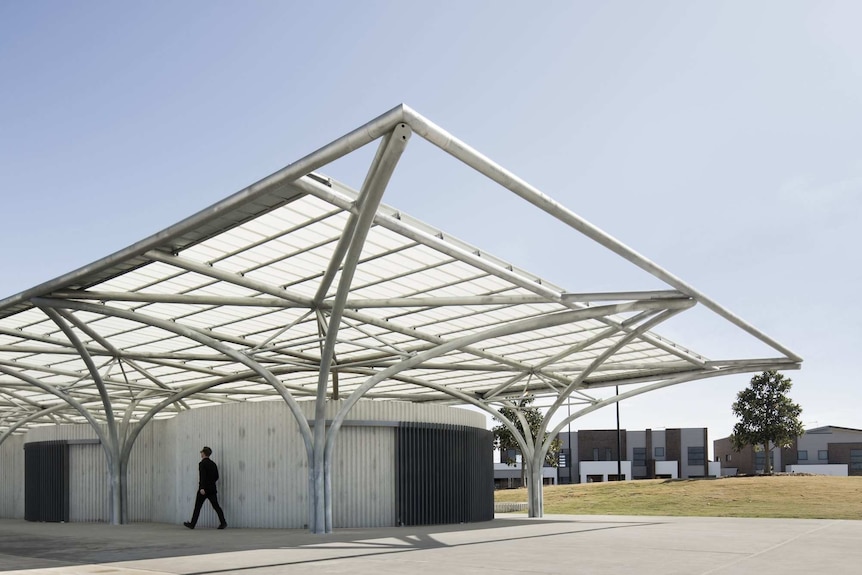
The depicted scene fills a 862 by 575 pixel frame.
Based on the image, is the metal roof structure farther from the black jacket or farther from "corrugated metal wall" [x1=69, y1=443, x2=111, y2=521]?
the black jacket

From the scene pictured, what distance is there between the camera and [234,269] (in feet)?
80.8

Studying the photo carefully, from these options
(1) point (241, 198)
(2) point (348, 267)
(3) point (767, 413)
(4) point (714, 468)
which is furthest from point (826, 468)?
(1) point (241, 198)

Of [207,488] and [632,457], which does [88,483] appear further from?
[632,457]

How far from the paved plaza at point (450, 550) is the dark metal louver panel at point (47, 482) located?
418 inches

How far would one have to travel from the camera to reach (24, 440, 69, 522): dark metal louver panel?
3800cm

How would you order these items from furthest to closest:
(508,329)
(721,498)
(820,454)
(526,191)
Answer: (820,454), (721,498), (508,329), (526,191)

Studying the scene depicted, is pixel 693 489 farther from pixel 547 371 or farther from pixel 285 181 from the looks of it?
pixel 285 181

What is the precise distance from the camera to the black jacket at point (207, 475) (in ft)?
94.6

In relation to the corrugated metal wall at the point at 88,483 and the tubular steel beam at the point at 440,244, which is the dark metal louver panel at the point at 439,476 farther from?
the corrugated metal wall at the point at 88,483

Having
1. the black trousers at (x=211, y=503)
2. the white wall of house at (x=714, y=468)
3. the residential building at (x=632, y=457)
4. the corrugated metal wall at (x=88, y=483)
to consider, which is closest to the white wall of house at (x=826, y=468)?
the residential building at (x=632, y=457)

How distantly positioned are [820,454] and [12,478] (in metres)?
105

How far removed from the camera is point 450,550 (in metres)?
19.2

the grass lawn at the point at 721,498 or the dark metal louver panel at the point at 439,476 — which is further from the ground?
the dark metal louver panel at the point at 439,476

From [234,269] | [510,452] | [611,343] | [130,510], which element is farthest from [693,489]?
[510,452]
